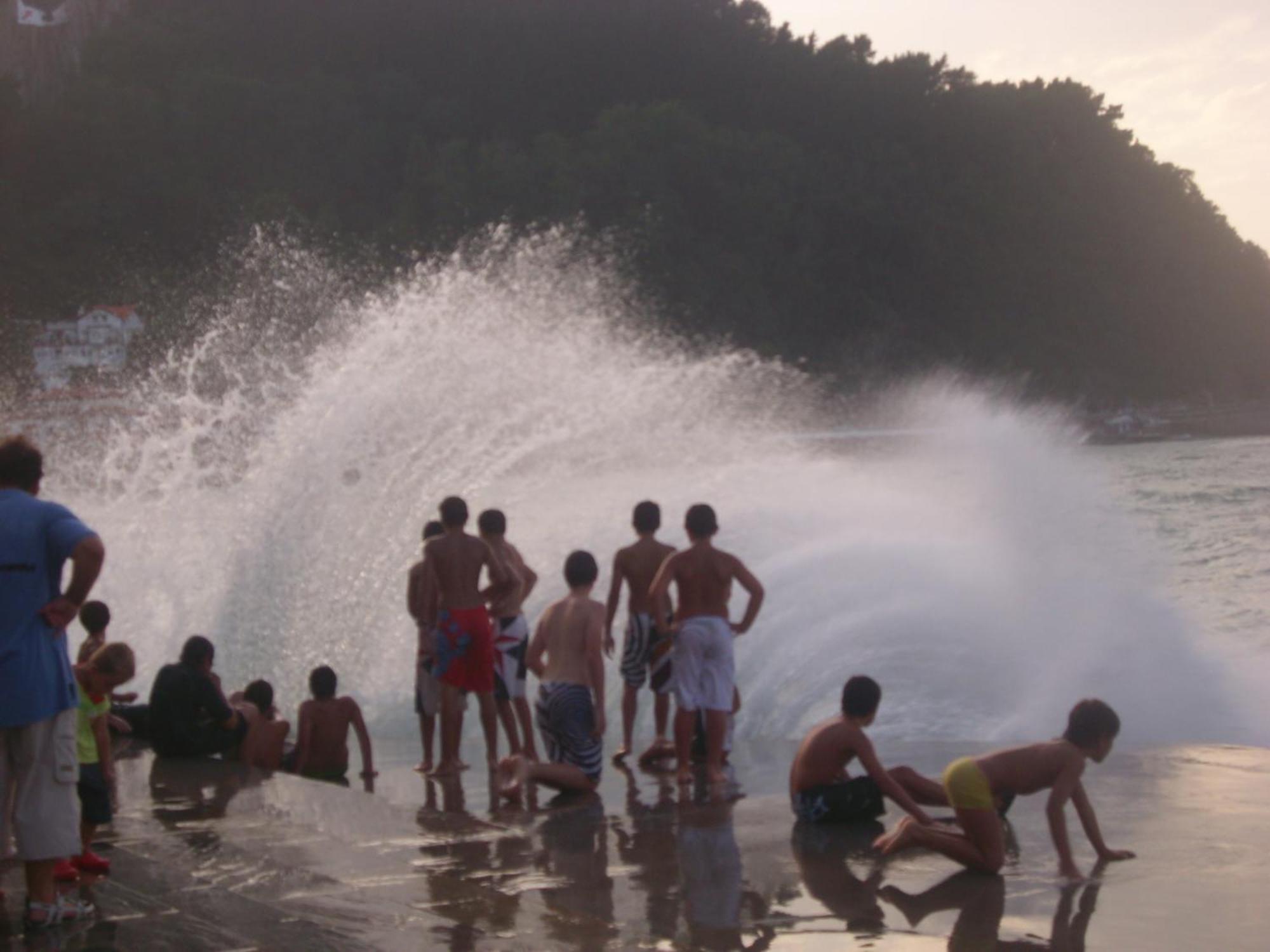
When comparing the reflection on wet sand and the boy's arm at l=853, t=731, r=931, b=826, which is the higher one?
the boy's arm at l=853, t=731, r=931, b=826

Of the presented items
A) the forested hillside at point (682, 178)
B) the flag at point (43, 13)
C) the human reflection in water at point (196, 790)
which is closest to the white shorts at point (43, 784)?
the human reflection in water at point (196, 790)

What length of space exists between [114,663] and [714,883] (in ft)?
8.61

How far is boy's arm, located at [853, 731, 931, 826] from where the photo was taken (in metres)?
6.87

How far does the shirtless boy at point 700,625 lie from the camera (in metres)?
8.41

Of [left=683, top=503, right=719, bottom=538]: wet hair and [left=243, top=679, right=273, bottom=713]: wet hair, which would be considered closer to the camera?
[left=683, top=503, right=719, bottom=538]: wet hair

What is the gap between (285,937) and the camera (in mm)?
5199

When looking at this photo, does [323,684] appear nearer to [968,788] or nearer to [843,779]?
[843,779]

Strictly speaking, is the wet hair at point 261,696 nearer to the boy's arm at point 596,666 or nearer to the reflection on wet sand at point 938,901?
the boy's arm at point 596,666

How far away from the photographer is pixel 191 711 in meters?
9.11

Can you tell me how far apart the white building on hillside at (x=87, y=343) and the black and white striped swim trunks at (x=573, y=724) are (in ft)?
147

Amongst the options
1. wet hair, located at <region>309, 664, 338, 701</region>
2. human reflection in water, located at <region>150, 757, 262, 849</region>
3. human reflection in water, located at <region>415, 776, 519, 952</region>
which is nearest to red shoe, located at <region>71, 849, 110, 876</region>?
human reflection in water, located at <region>150, 757, 262, 849</region>

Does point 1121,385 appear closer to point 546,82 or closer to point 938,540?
point 546,82

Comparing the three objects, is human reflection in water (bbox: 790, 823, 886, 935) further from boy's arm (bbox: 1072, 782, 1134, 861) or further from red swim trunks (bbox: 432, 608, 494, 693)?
red swim trunks (bbox: 432, 608, 494, 693)

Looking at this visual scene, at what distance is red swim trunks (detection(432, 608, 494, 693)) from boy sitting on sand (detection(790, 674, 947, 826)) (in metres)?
2.13
